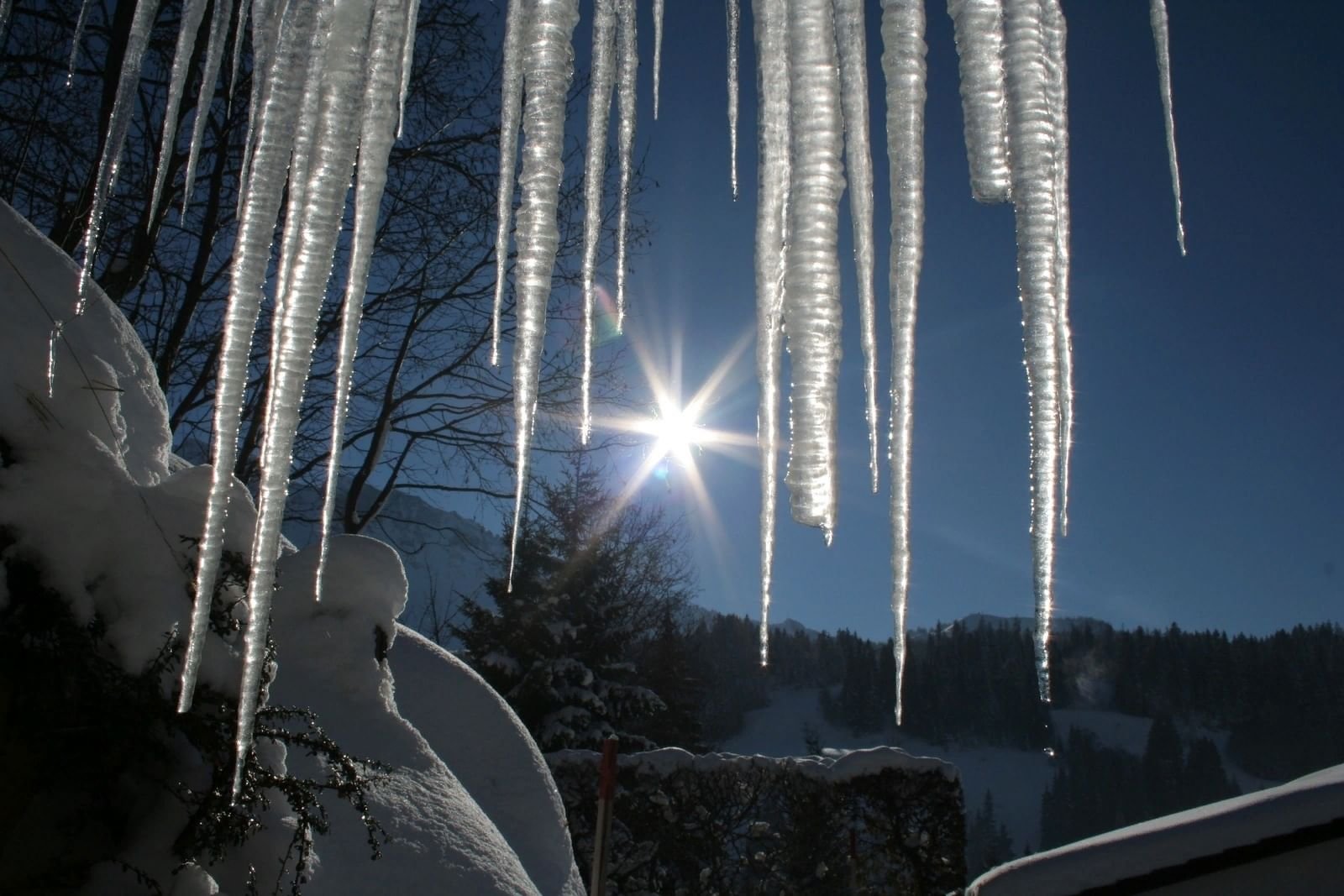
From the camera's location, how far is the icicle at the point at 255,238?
0.91 m

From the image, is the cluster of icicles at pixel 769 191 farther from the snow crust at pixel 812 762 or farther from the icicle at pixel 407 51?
the snow crust at pixel 812 762

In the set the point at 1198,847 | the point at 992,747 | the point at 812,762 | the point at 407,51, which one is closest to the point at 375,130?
the point at 407,51

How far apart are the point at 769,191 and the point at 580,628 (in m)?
16.1

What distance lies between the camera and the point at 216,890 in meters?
2.33

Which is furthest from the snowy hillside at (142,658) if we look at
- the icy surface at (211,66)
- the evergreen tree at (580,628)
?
the evergreen tree at (580,628)

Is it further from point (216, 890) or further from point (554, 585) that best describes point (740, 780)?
point (554, 585)

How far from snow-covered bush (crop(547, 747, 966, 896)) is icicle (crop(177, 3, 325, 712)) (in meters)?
8.30

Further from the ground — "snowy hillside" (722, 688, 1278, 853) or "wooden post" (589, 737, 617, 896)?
"wooden post" (589, 737, 617, 896)

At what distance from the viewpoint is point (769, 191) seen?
830 millimetres

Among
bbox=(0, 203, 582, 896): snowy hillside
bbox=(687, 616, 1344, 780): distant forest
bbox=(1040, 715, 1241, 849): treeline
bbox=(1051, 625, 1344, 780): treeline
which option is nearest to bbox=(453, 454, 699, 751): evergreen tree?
bbox=(0, 203, 582, 896): snowy hillside

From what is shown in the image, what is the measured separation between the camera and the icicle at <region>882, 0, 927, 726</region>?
737 millimetres

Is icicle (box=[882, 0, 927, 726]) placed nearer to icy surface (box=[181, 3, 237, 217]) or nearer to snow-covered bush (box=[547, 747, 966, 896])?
icy surface (box=[181, 3, 237, 217])

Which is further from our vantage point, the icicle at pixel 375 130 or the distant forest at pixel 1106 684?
the distant forest at pixel 1106 684

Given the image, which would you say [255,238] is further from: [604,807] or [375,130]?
[604,807]
